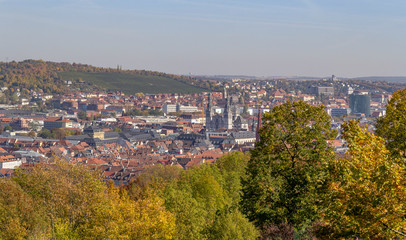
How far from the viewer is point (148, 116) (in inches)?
6540

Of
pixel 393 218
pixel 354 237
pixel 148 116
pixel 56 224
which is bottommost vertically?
pixel 148 116

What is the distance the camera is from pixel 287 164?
18406 millimetres

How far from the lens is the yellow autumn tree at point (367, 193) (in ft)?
36.2

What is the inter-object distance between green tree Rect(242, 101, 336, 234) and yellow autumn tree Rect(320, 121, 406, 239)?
546cm

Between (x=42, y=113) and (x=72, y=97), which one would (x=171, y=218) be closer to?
(x=42, y=113)

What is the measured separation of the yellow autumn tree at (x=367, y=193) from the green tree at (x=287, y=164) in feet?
17.9

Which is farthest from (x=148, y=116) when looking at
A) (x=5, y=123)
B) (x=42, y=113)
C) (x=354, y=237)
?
(x=354, y=237)

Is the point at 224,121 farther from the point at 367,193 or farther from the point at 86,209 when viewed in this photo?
the point at 367,193

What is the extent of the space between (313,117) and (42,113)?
479ft

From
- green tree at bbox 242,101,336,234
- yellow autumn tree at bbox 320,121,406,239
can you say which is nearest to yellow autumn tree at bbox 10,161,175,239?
Result: green tree at bbox 242,101,336,234

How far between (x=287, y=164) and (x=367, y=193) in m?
7.15

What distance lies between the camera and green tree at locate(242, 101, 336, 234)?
1798cm

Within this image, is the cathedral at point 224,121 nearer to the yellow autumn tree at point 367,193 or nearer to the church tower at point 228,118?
the church tower at point 228,118

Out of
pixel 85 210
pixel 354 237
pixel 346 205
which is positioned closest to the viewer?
pixel 346 205
